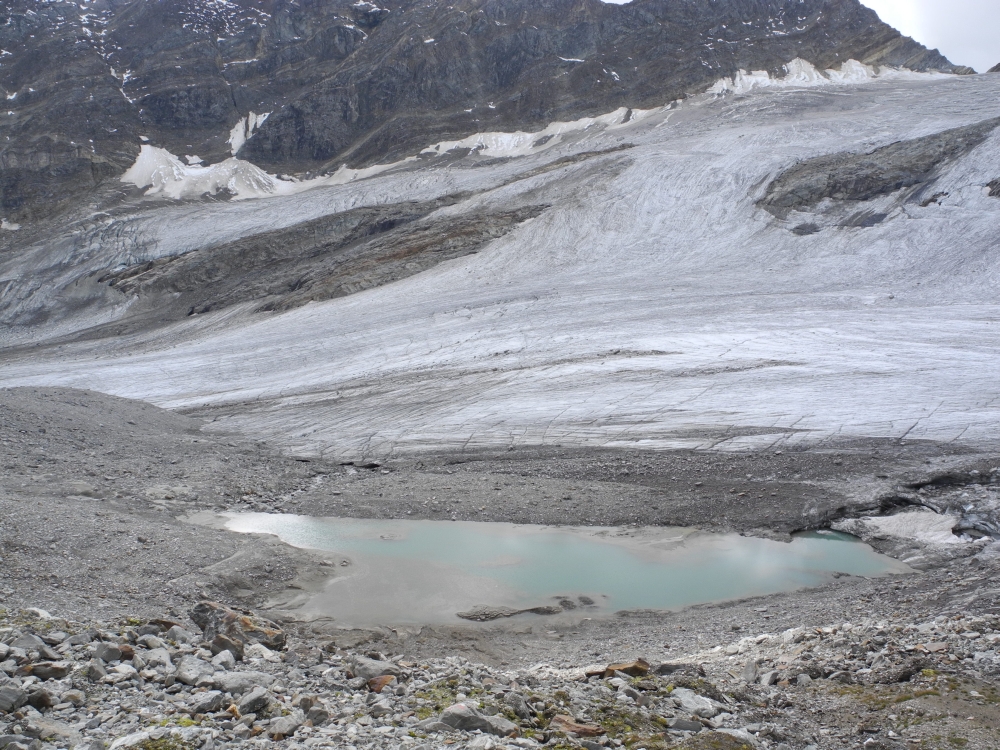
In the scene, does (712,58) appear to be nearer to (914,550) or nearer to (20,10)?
(914,550)

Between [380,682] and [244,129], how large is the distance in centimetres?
6423

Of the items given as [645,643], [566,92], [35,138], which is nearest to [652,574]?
[645,643]

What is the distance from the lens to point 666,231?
115 ft

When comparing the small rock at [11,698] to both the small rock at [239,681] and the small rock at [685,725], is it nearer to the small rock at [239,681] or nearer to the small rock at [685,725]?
the small rock at [239,681]

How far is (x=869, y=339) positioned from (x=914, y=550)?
12.1m

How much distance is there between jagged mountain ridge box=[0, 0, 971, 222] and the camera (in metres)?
55.8

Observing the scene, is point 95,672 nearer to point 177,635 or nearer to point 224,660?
point 224,660

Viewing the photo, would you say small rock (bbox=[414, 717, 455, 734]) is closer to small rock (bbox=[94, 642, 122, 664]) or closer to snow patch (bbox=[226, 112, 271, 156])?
small rock (bbox=[94, 642, 122, 664])

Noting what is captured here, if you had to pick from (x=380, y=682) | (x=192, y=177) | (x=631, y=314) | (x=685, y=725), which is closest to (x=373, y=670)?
(x=380, y=682)

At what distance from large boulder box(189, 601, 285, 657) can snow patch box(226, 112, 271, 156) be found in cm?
5793

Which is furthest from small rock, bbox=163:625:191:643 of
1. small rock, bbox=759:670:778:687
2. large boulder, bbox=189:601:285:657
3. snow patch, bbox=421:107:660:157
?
snow patch, bbox=421:107:660:157

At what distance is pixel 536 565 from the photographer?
1134 centimetres

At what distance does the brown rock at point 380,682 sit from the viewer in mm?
6246

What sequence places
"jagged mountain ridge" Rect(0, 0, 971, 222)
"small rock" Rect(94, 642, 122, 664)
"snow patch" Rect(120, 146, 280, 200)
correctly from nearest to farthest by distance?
1. "small rock" Rect(94, 642, 122, 664)
2. "snow patch" Rect(120, 146, 280, 200)
3. "jagged mountain ridge" Rect(0, 0, 971, 222)
